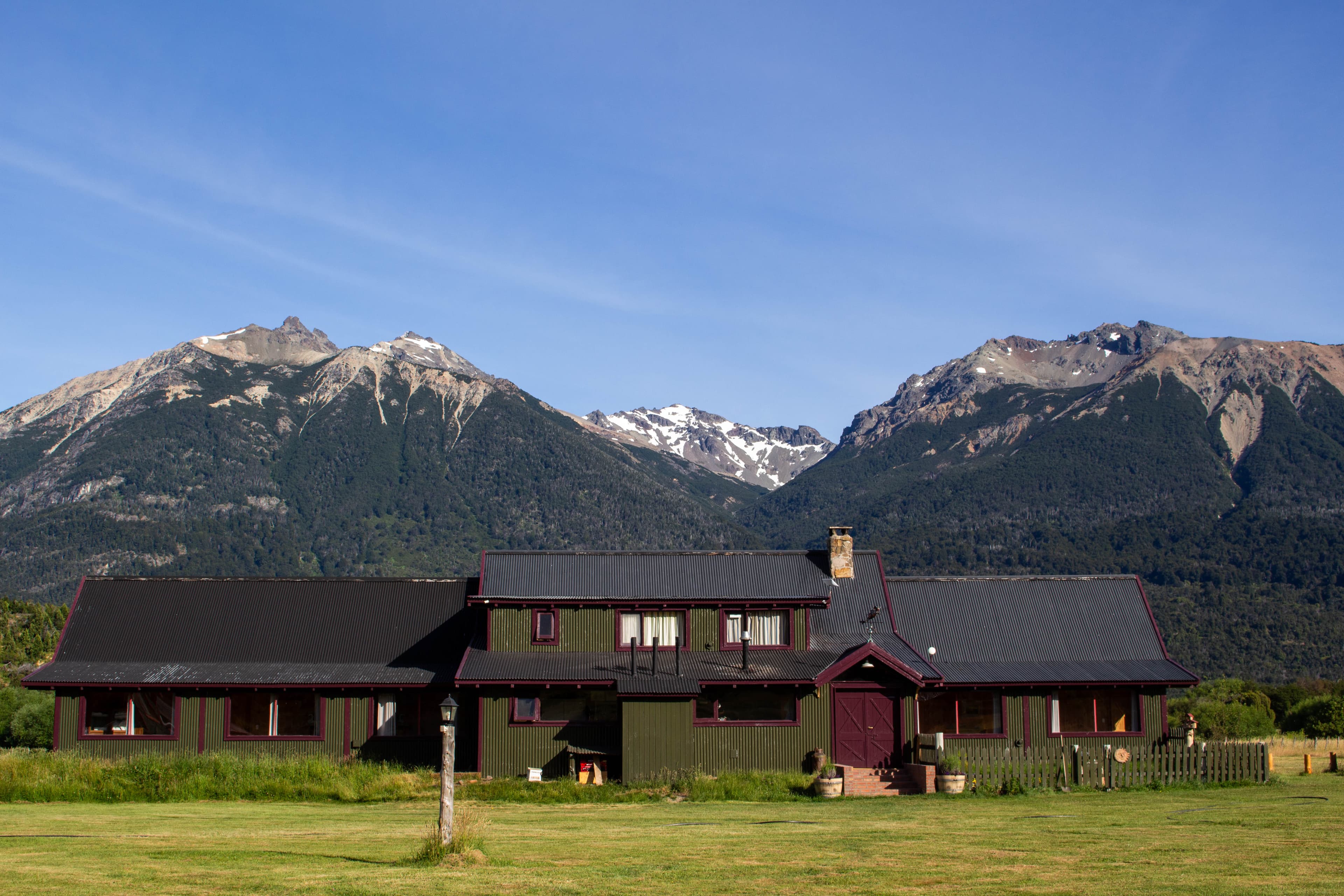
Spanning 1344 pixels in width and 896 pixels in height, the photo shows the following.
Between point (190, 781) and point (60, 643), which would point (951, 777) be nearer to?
point (190, 781)

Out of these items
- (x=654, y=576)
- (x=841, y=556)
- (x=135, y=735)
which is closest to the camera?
(x=135, y=735)

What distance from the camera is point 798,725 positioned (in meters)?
35.0

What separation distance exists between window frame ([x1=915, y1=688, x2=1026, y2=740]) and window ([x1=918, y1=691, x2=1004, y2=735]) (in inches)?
0.6

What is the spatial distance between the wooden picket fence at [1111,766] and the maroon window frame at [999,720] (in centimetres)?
674

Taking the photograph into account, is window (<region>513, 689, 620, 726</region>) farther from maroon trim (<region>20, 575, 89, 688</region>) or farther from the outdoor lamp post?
the outdoor lamp post

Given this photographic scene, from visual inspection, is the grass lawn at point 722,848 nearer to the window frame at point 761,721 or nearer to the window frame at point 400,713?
the window frame at point 761,721

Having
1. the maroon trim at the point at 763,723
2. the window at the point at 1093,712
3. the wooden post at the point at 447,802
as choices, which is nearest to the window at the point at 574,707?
the maroon trim at the point at 763,723

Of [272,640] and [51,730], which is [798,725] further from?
[51,730]

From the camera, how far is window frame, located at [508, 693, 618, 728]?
3541 centimetres

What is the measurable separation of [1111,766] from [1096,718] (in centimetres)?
914

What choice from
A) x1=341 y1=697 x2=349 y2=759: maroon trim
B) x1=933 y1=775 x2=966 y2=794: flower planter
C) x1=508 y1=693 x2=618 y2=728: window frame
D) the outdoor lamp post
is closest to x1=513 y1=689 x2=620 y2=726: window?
x1=508 y1=693 x2=618 y2=728: window frame

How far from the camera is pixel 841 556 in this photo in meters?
41.5

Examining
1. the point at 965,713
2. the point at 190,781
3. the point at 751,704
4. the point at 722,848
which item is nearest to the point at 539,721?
the point at 751,704

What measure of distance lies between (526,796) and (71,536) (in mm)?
187708
